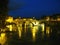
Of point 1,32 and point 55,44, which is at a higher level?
point 1,32

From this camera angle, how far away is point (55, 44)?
2870 centimetres

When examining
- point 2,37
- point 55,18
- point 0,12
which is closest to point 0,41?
point 2,37

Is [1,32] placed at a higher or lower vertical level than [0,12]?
lower

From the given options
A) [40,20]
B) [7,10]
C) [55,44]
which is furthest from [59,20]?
[7,10]

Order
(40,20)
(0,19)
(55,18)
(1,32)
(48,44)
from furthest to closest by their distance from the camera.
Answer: (40,20) → (55,18) → (48,44) → (0,19) → (1,32)

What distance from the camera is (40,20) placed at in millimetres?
58031

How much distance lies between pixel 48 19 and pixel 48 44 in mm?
28689

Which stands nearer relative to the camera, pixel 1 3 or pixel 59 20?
pixel 1 3

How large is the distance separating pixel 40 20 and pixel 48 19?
2280mm

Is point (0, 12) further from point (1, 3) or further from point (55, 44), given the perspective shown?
point (55, 44)

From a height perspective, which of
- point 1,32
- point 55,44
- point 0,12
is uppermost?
point 0,12

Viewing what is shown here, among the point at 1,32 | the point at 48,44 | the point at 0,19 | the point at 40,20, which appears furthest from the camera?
the point at 40,20

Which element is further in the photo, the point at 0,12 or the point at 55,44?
the point at 55,44

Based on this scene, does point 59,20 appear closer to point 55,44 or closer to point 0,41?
point 55,44
